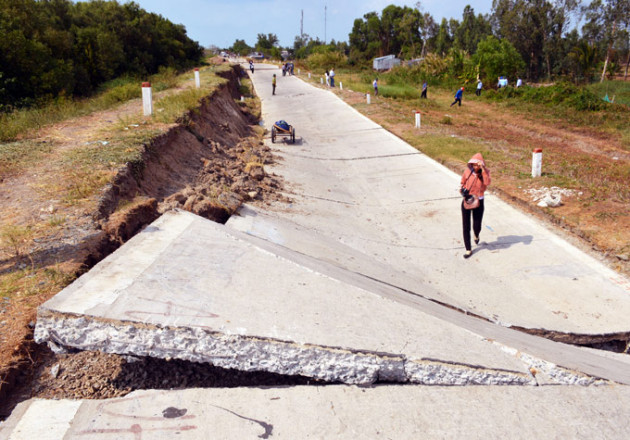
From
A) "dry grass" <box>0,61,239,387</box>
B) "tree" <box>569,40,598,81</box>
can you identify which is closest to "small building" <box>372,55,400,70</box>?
"tree" <box>569,40,598,81</box>

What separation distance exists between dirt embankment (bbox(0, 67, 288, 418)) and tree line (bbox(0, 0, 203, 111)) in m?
7.05

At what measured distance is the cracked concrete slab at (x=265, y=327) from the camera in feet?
10.2

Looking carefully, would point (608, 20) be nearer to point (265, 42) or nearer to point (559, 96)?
point (559, 96)

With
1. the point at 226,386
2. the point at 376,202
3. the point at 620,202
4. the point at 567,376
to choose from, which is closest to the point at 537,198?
the point at 620,202

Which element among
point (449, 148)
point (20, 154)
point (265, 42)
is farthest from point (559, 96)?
point (265, 42)

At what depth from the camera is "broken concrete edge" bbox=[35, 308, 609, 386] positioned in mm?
3096

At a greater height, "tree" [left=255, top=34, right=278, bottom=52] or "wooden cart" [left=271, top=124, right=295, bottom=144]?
"tree" [left=255, top=34, right=278, bottom=52]

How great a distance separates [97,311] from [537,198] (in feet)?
28.8

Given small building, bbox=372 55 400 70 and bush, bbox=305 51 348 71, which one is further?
bush, bbox=305 51 348 71

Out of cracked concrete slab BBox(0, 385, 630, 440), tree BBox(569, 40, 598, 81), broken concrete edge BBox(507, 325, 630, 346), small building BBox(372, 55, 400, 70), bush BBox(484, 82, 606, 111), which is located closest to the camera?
cracked concrete slab BBox(0, 385, 630, 440)

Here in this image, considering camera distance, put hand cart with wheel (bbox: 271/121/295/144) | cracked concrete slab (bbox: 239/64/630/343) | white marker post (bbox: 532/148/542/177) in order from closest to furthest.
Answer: cracked concrete slab (bbox: 239/64/630/343) < white marker post (bbox: 532/148/542/177) < hand cart with wheel (bbox: 271/121/295/144)

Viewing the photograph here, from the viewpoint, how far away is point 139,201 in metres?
5.98

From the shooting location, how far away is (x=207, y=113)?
1449 cm

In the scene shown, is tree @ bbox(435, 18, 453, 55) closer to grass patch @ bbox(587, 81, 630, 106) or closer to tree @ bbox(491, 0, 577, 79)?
tree @ bbox(491, 0, 577, 79)
